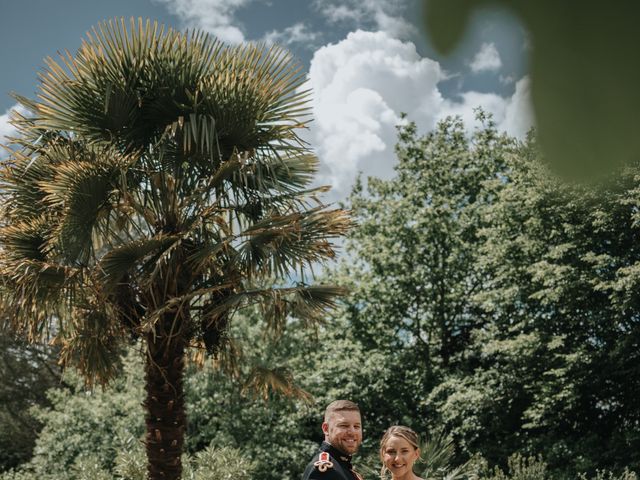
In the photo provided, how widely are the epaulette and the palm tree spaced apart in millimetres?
3393

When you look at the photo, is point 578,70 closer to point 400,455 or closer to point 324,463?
point 324,463

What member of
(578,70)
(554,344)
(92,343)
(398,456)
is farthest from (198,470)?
(578,70)

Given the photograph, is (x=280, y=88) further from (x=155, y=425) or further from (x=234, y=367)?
(x=155, y=425)

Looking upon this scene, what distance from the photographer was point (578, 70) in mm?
254

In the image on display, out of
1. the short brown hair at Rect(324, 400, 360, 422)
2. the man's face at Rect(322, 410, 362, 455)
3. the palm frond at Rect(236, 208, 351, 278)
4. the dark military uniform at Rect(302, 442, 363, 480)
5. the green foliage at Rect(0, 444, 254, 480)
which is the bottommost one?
the green foliage at Rect(0, 444, 254, 480)

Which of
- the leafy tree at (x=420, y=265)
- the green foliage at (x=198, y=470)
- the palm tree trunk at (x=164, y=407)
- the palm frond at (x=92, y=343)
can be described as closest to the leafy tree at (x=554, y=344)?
the leafy tree at (x=420, y=265)

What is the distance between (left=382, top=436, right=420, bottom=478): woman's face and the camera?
3.75m

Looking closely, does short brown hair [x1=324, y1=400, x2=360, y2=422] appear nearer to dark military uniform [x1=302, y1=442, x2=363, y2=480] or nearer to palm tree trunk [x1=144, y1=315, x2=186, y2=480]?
dark military uniform [x1=302, y1=442, x2=363, y2=480]

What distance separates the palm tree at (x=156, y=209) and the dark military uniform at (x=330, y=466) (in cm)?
337

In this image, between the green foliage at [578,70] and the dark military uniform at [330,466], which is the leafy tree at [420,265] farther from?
the green foliage at [578,70]

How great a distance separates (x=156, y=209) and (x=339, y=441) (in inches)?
173

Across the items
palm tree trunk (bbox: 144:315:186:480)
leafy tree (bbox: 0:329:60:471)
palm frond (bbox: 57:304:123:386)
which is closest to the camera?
palm tree trunk (bbox: 144:315:186:480)

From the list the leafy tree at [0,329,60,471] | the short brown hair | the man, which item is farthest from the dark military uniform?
the leafy tree at [0,329,60,471]

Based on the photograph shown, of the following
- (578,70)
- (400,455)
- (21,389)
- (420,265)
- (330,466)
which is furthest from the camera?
(21,389)
